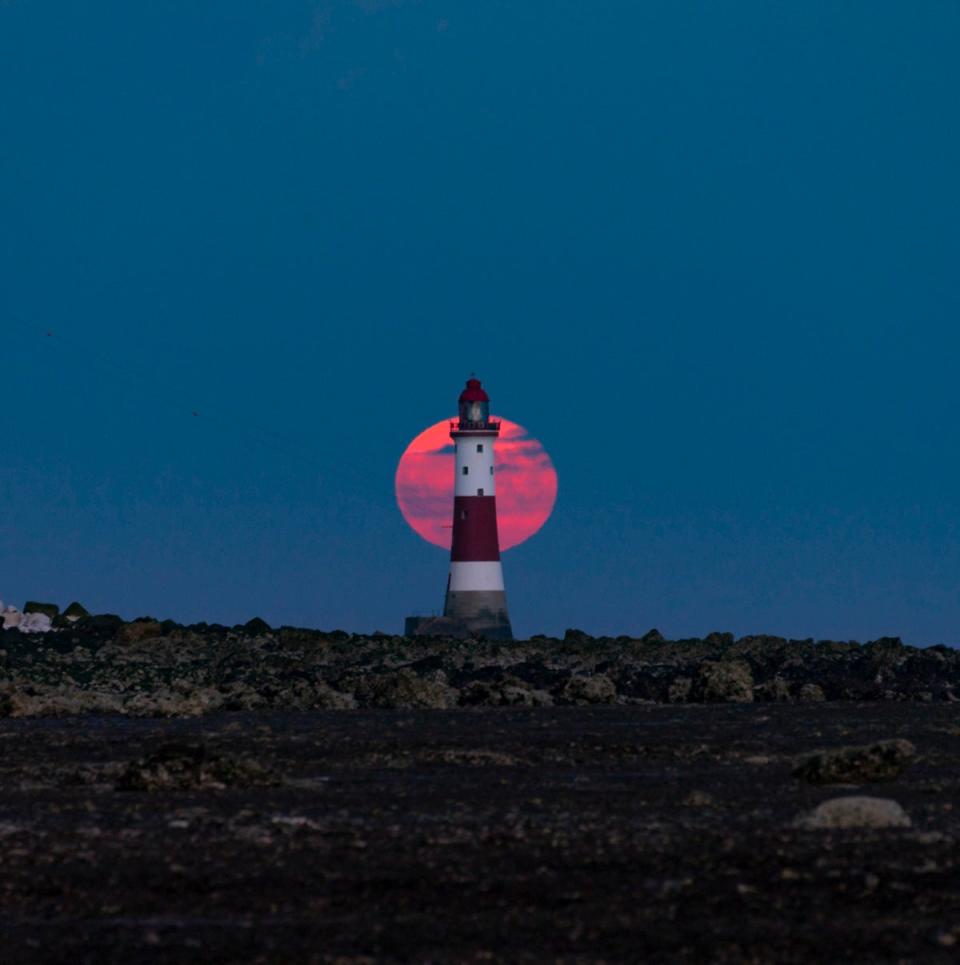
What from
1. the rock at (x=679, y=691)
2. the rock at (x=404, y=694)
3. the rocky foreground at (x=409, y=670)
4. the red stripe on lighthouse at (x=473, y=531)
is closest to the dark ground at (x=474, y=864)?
the rock at (x=404, y=694)

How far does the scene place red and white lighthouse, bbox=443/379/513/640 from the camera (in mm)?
88562

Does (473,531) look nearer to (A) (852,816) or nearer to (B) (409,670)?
(B) (409,670)

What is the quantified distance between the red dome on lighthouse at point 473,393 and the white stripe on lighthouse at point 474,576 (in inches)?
283

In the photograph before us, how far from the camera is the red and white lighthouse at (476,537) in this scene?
291ft

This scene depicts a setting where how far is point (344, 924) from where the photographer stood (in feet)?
41.3

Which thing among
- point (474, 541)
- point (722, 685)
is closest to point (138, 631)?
point (474, 541)

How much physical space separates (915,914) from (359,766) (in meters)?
13.2

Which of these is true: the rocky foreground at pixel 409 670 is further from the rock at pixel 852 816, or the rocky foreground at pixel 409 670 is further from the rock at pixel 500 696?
the rock at pixel 852 816

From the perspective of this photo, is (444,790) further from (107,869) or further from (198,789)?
(107,869)

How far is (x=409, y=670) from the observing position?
181ft

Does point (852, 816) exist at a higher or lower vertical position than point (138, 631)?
lower

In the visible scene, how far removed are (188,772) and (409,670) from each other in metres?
34.0

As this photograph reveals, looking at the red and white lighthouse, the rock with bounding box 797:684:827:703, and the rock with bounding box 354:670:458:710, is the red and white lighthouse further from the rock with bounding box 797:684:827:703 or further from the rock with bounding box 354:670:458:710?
the rock with bounding box 354:670:458:710

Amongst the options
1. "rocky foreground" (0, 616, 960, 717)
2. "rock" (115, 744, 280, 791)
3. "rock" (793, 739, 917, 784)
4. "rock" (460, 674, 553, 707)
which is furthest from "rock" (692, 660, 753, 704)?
"rock" (115, 744, 280, 791)
